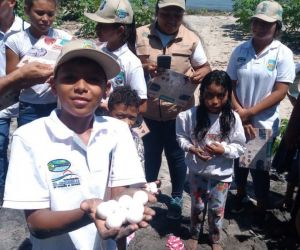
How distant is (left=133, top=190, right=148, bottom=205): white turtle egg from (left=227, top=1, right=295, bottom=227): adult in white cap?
2027 millimetres

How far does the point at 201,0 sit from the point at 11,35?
21.1 metres

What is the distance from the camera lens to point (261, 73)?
11.1 feet

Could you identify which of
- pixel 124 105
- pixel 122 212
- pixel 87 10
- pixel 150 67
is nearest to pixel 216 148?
pixel 124 105

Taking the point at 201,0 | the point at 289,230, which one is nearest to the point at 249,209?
the point at 289,230

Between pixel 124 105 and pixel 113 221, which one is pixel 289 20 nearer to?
pixel 124 105

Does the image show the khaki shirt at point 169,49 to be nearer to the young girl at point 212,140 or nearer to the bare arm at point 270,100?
the young girl at point 212,140

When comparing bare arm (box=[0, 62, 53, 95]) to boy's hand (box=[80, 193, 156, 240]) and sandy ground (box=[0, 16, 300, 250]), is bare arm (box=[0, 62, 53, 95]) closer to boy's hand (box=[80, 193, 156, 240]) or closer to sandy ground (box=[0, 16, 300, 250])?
boy's hand (box=[80, 193, 156, 240])

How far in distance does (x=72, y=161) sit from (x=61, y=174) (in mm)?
58

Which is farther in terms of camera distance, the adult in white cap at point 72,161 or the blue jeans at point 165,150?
the blue jeans at point 165,150

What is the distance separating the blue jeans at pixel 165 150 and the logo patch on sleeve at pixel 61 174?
206 centimetres

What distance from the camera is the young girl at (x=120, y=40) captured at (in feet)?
9.96

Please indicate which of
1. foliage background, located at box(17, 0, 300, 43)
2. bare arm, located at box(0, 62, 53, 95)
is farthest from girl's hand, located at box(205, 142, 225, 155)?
foliage background, located at box(17, 0, 300, 43)

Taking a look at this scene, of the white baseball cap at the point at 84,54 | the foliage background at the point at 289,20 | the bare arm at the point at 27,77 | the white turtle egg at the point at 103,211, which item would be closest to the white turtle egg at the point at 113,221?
the white turtle egg at the point at 103,211

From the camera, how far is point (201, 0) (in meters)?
23.1
